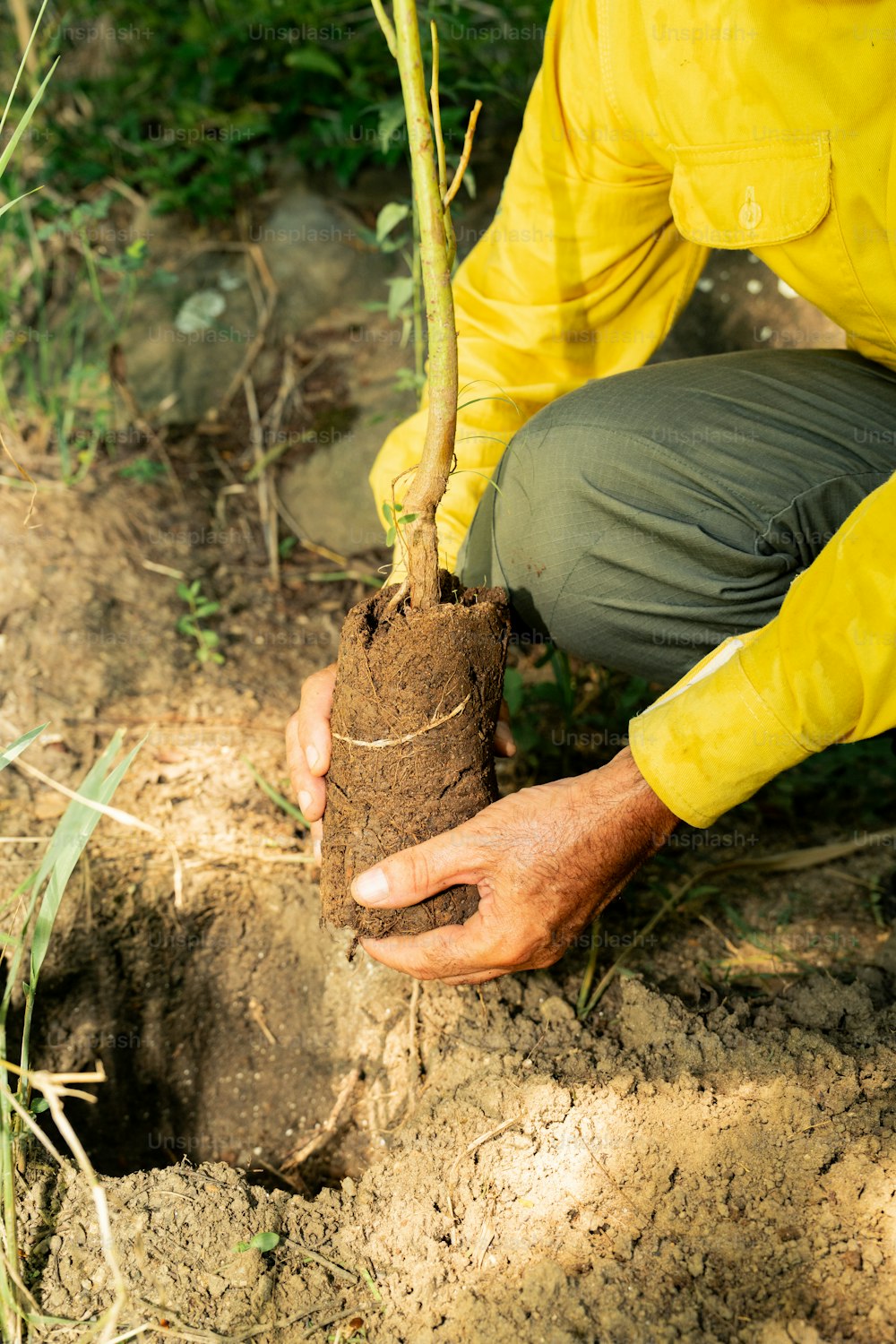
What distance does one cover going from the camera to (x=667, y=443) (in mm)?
1607

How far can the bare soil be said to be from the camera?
1.16 m

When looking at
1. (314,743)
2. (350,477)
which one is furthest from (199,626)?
(314,743)

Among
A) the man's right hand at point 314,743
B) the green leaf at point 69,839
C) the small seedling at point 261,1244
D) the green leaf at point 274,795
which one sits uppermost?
the green leaf at point 69,839

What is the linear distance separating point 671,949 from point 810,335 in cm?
184

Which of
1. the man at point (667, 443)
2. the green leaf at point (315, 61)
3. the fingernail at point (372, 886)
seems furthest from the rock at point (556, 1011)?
the green leaf at point (315, 61)

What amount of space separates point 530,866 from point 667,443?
0.71m

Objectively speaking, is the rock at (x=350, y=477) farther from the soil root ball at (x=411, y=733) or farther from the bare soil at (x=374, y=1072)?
the soil root ball at (x=411, y=733)

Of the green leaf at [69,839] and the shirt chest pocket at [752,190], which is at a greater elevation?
the shirt chest pocket at [752,190]

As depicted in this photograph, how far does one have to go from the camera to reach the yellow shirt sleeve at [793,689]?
1.16 meters

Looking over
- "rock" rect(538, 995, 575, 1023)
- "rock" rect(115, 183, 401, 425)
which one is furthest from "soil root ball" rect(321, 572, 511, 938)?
"rock" rect(115, 183, 401, 425)

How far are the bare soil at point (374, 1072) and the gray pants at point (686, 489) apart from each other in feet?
1.69

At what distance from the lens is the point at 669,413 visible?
163cm

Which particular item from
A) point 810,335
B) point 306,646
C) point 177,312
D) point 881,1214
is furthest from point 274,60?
point 881,1214

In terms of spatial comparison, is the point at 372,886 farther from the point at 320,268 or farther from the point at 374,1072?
the point at 320,268
